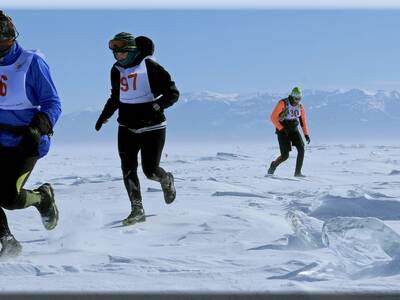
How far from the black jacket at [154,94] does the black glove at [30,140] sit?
1543mm

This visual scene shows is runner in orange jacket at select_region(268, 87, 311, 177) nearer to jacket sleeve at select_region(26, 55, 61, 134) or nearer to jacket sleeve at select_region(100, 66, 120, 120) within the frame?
jacket sleeve at select_region(100, 66, 120, 120)

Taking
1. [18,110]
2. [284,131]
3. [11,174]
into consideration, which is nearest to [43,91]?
[18,110]

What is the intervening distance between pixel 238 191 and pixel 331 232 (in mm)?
4456

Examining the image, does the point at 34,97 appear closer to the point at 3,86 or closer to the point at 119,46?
the point at 3,86

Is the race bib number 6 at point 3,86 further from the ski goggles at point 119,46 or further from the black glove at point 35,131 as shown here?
the ski goggles at point 119,46

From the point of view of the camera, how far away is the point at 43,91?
410cm

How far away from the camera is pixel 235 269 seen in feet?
12.1

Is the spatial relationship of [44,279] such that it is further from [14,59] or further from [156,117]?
[156,117]

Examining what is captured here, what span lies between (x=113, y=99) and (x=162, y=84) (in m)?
0.53

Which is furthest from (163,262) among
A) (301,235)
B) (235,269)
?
(301,235)

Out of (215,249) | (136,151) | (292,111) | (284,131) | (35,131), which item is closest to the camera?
(35,131)

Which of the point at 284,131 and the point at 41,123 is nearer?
the point at 41,123

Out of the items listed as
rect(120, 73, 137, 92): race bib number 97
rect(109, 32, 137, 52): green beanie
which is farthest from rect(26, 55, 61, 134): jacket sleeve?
rect(120, 73, 137, 92): race bib number 97

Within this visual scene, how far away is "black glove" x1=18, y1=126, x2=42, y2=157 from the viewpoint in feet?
Result: 13.1
